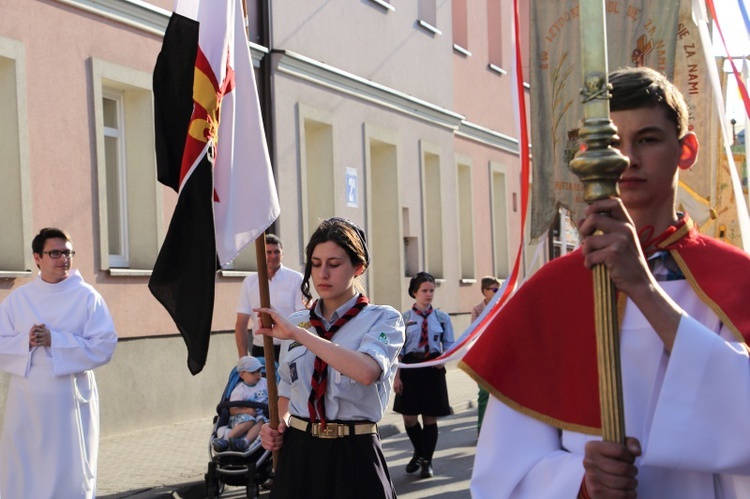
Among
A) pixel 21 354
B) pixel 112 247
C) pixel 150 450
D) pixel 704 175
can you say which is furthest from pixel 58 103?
pixel 704 175

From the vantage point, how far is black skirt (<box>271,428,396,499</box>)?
200 inches

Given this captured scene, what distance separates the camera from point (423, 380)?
459 inches

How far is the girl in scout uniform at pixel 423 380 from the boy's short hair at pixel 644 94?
28.1 ft

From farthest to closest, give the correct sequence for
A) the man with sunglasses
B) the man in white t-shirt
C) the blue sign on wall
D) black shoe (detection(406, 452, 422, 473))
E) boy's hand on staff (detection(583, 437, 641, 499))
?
the blue sign on wall
black shoe (detection(406, 452, 422, 473))
the man in white t-shirt
the man with sunglasses
boy's hand on staff (detection(583, 437, 641, 499))

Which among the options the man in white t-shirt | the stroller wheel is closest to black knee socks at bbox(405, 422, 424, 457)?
the man in white t-shirt

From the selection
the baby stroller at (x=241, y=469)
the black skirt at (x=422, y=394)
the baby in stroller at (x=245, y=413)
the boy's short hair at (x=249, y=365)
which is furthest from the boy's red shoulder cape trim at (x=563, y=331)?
the black skirt at (x=422, y=394)

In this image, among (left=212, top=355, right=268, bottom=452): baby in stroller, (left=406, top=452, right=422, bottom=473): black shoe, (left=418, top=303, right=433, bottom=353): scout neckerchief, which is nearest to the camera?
(left=212, top=355, right=268, bottom=452): baby in stroller

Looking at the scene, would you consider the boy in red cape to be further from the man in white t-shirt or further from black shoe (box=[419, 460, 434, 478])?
black shoe (box=[419, 460, 434, 478])

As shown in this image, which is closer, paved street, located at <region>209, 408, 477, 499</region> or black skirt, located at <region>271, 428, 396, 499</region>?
black skirt, located at <region>271, 428, 396, 499</region>

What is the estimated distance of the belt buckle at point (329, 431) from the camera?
510 centimetres

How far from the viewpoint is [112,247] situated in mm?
14258

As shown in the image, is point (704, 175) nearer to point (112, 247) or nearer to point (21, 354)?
point (21, 354)

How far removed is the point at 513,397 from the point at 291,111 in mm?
15090

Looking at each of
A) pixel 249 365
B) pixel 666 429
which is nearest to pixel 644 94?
pixel 666 429
